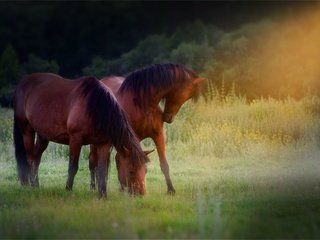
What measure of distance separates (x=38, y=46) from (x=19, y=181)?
706 cm

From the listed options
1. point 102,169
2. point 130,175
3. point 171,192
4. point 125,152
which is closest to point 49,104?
point 102,169

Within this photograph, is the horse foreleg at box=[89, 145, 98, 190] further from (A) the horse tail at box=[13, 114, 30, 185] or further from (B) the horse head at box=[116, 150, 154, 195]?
(B) the horse head at box=[116, 150, 154, 195]

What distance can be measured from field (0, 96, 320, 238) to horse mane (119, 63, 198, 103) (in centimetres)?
123

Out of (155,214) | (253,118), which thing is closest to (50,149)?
(253,118)

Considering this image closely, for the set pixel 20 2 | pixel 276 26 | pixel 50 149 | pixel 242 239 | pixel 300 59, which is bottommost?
pixel 242 239

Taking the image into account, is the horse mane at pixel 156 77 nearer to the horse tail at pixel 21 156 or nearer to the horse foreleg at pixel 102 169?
the horse foreleg at pixel 102 169

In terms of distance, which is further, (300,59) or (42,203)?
(300,59)

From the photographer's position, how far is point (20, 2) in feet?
45.5

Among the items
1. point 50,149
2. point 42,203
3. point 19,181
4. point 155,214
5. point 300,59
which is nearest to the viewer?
point 155,214

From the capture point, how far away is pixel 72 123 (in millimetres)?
6762

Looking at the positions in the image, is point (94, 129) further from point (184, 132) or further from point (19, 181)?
point (184, 132)

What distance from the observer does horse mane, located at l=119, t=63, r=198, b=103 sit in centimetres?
727

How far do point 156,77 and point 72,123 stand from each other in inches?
47.1

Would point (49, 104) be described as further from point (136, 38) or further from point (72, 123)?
point (136, 38)
